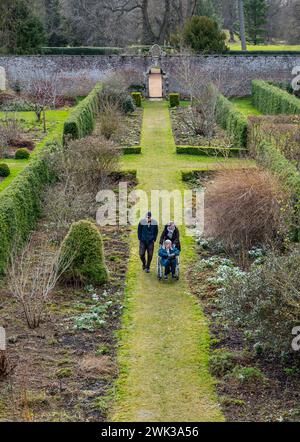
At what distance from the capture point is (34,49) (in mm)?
47406

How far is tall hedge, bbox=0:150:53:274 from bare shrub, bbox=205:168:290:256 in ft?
15.9

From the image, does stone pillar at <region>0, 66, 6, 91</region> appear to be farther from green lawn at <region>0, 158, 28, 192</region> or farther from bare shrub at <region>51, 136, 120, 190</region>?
bare shrub at <region>51, 136, 120, 190</region>

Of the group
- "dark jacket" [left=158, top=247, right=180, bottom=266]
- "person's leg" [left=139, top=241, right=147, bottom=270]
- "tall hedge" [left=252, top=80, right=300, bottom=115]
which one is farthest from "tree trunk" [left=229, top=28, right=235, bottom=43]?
"dark jacket" [left=158, top=247, right=180, bottom=266]

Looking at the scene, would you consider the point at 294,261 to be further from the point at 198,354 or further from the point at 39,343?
the point at 39,343

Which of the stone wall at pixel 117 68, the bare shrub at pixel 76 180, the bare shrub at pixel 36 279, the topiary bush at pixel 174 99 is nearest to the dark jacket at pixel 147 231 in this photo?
the bare shrub at pixel 36 279

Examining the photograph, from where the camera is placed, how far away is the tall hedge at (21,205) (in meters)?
15.7

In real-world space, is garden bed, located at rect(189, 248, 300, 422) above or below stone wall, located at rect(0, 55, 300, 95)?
below

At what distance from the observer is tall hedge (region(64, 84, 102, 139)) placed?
26828mm

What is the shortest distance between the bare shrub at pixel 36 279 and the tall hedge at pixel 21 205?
0.38 m

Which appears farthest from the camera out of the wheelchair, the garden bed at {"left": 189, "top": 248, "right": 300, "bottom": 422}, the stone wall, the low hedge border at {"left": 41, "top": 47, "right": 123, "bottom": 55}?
the low hedge border at {"left": 41, "top": 47, "right": 123, "bottom": 55}

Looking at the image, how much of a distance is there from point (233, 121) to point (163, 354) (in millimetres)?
18976

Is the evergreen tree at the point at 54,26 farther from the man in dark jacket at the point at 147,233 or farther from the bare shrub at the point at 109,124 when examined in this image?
the man in dark jacket at the point at 147,233
